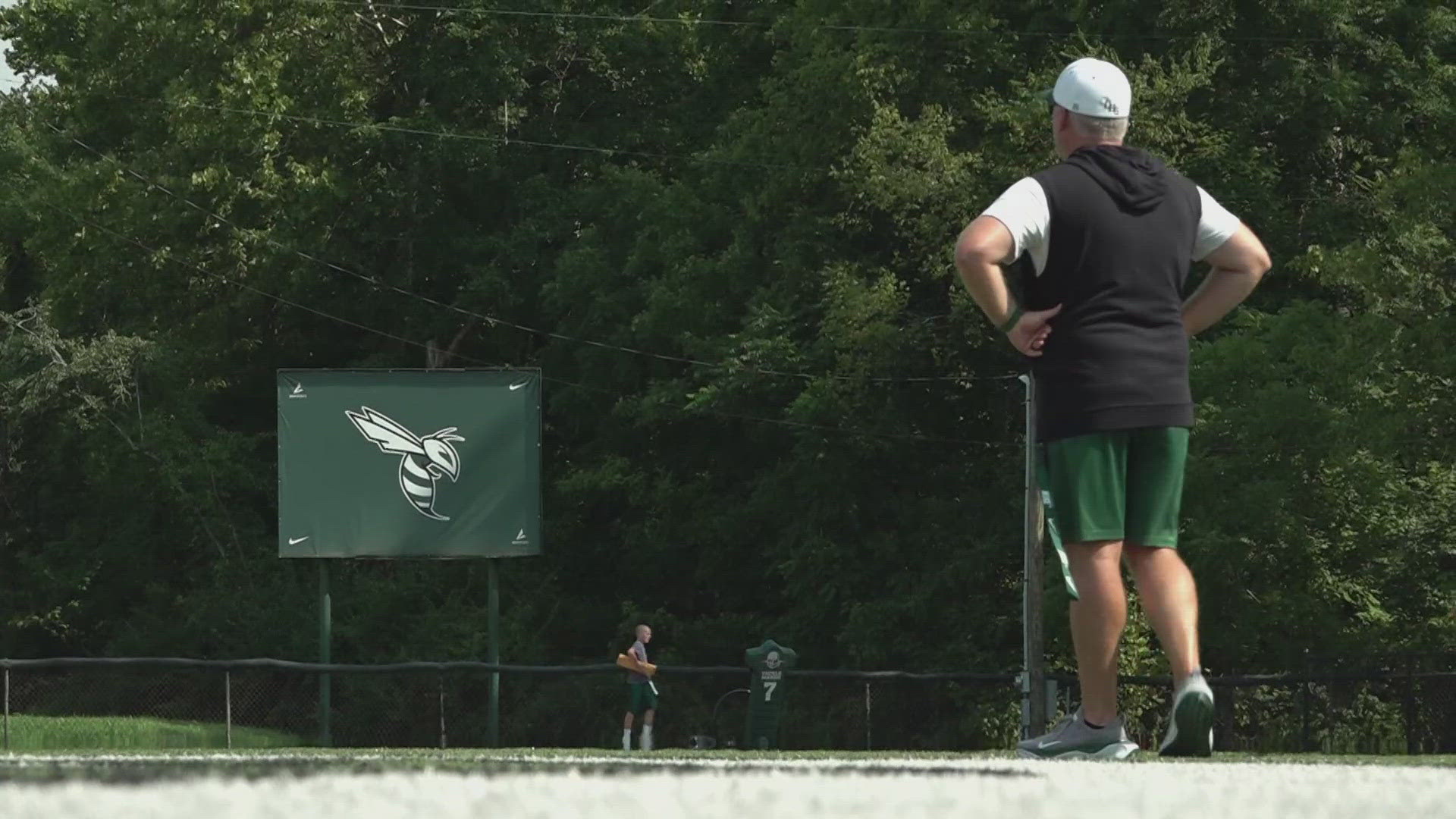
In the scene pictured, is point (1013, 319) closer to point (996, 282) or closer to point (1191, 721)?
point (996, 282)

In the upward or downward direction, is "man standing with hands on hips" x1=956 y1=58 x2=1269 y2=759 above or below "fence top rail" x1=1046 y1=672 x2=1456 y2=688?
above

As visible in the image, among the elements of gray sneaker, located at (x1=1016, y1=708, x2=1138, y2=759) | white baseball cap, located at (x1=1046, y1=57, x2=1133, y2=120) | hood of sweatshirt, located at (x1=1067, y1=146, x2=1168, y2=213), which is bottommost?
gray sneaker, located at (x1=1016, y1=708, x2=1138, y2=759)

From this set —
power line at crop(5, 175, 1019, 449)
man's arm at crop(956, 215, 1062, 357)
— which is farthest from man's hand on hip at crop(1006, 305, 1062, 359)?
power line at crop(5, 175, 1019, 449)

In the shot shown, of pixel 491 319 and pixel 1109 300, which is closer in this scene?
pixel 1109 300

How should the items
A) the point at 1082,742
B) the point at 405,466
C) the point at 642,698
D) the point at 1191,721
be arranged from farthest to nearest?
the point at 405,466 < the point at 642,698 < the point at 1082,742 < the point at 1191,721

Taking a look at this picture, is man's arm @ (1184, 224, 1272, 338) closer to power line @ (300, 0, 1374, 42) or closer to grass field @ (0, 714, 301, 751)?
grass field @ (0, 714, 301, 751)

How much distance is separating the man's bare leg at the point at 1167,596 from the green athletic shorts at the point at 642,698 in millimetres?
24422

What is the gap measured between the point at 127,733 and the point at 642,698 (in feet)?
20.7

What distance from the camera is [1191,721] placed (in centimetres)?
528

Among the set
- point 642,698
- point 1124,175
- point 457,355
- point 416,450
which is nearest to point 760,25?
point 457,355

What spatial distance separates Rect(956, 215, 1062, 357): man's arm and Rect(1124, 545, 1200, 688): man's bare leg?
1.72 ft

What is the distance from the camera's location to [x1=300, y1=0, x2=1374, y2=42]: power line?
36.6m

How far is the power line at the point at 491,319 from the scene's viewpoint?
126ft

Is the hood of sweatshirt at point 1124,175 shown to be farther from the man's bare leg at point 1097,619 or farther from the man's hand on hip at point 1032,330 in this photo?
the man's bare leg at point 1097,619
